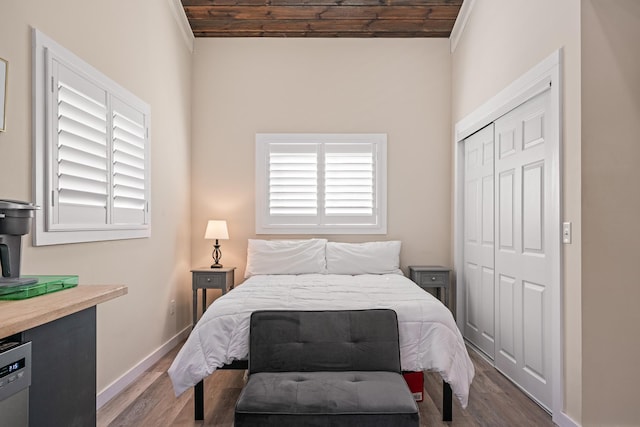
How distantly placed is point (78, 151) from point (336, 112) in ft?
9.29

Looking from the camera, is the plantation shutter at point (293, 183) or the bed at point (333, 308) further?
the plantation shutter at point (293, 183)

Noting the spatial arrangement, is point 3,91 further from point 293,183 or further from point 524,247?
point 524,247

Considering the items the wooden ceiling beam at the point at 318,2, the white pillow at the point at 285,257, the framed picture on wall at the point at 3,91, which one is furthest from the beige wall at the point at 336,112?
the framed picture on wall at the point at 3,91

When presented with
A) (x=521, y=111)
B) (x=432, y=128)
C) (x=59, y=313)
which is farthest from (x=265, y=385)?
(x=432, y=128)

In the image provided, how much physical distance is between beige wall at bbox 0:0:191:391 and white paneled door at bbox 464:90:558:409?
9.49ft

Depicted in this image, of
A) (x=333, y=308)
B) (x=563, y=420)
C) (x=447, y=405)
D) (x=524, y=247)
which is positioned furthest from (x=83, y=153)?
(x=563, y=420)

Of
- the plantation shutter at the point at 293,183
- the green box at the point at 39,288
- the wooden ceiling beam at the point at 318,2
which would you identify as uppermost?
the wooden ceiling beam at the point at 318,2

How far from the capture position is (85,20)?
2.76m

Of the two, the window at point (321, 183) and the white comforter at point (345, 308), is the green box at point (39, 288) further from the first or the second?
the window at point (321, 183)

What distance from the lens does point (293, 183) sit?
15.9ft

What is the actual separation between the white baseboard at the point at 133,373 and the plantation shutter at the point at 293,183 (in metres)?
1.61

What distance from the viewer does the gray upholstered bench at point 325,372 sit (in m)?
2.08
